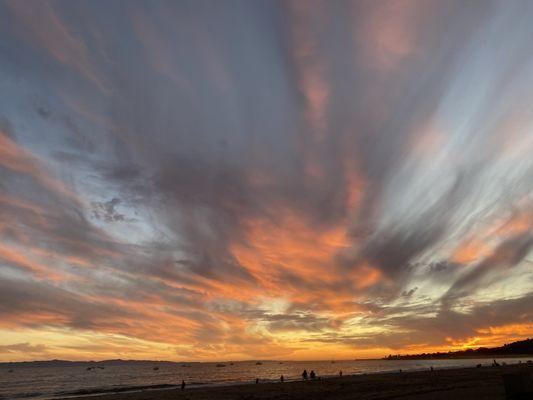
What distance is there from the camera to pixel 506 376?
85.7 feet

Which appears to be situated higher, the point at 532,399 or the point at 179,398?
the point at 179,398

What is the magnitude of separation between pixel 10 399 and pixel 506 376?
88056 millimetres

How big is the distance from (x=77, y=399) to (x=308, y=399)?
43982mm

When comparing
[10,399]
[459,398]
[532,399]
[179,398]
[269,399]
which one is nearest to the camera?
[532,399]

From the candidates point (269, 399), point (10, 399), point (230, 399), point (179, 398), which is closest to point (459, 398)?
point (269, 399)

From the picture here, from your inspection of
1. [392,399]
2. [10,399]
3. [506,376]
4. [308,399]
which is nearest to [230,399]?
[308,399]

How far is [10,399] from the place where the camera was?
75000 mm

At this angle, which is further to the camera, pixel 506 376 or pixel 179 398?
pixel 179 398

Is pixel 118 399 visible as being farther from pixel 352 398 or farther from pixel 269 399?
pixel 352 398

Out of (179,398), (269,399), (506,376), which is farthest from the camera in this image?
(179,398)

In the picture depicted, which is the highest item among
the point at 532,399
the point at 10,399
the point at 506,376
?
the point at 10,399

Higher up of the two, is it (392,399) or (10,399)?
(10,399)

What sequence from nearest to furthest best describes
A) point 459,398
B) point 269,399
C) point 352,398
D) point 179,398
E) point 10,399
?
point 459,398
point 352,398
point 269,399
point 179,398
point 10,399

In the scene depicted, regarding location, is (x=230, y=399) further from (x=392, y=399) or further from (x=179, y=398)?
(x=392, y=399)
